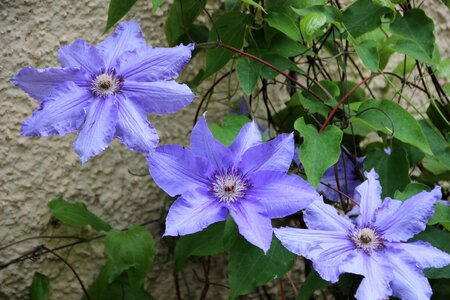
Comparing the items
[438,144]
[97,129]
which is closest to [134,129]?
[97,129]

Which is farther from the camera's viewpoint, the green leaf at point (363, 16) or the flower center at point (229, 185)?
the green leaf at point (363, 16)

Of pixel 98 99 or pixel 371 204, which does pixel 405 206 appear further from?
pixel 98 99

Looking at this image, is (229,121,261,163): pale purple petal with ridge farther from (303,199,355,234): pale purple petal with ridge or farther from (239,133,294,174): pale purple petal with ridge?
(303,199,355,234): pale purple petal with ridge

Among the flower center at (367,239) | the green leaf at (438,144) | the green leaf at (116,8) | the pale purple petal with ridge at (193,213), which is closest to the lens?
the pale purple petal with ridge at (193,213)

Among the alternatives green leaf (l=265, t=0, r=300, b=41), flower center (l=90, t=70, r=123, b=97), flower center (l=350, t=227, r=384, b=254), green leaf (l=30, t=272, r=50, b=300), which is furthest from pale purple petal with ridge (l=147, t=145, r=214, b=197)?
green leaf (l=30, t=272, r=50, b=300)

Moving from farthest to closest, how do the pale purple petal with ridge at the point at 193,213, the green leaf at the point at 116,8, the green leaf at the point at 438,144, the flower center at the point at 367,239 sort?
1. the green leaf at the point at 438,144
2. the green leaf at the point at 116,8
3. the flower center at the point at 367,239
4. the pale purple petal with ridge at the point at 193,213

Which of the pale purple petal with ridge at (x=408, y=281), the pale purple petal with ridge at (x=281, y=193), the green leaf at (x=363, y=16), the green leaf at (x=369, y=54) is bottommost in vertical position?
the pale purple petal with ridge at (x=408, y=281)

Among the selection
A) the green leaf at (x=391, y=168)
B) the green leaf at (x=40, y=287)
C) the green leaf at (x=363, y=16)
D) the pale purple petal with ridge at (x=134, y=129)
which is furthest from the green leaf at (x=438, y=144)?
the green leaf at (x=40, y=287)

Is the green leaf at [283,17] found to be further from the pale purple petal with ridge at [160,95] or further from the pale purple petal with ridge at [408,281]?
the pale purple petal with ridge at [408,281]
